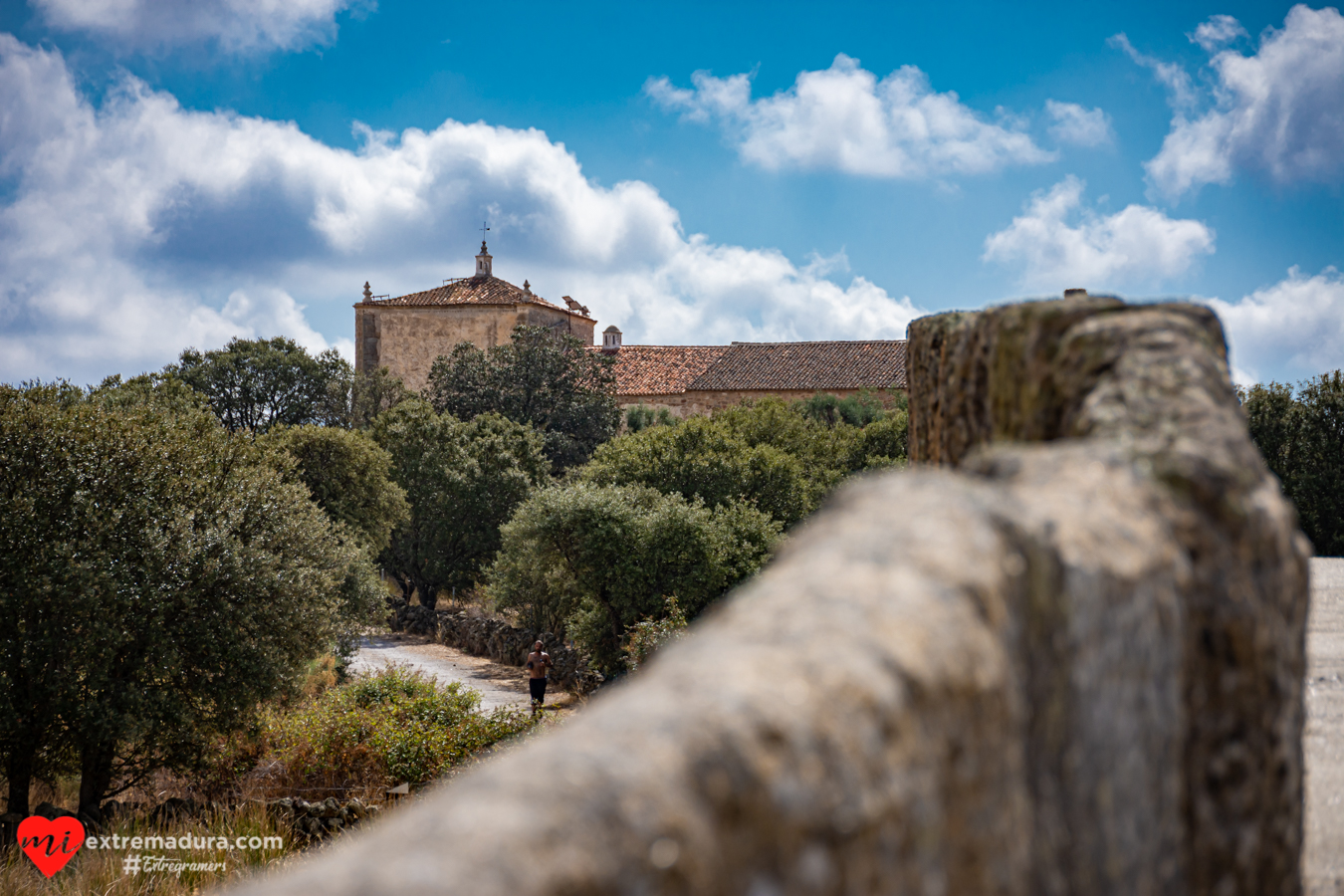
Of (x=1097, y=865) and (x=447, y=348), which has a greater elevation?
(x=447, y=348)

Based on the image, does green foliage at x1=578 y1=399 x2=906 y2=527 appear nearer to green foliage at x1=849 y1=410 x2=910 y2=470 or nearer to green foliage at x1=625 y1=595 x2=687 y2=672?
green foliage at x1=849 y1=410 x2=910 y2=470

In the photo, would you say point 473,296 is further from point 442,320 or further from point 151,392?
point 151,392

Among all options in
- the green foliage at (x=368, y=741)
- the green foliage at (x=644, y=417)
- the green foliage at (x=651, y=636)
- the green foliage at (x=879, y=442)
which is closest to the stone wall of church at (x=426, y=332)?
the green foliage at (x=644, y=417)

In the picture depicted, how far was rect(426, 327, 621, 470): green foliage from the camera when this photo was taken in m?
39.0

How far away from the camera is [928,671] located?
1.14m

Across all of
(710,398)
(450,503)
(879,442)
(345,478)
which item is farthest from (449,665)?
(710,398)

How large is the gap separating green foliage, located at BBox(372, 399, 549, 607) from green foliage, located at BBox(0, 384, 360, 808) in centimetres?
1801

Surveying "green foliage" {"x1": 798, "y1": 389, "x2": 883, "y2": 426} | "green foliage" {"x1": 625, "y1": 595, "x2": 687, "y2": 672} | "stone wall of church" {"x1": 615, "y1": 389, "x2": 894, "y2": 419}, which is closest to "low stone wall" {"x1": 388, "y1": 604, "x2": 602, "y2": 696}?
"green foliage" {"x1": 625, "y1": 595, "x2": 687, "y2": 672}

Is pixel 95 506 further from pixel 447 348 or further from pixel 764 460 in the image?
pixel 447 348

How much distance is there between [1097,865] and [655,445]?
25.0 m

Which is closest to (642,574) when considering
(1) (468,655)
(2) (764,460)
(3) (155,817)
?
(2) (764,460)

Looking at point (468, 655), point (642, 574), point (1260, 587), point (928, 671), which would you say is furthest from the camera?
point (468, 655)

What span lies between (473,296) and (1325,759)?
49206 millimetres

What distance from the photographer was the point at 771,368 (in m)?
43.9
